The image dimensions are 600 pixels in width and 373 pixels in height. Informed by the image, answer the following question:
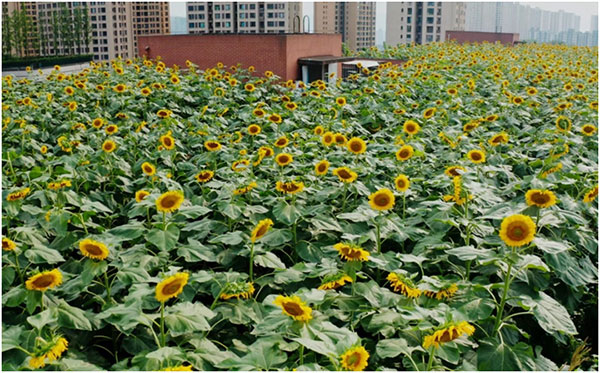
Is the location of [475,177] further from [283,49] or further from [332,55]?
[332,55]

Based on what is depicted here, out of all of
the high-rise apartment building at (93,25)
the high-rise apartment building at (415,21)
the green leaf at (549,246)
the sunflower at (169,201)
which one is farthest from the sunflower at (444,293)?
the high-rise apartment building at (415,21)

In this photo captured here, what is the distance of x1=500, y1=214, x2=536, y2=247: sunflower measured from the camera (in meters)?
1.99

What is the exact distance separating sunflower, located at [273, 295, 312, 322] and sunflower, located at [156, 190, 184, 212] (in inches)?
39.1

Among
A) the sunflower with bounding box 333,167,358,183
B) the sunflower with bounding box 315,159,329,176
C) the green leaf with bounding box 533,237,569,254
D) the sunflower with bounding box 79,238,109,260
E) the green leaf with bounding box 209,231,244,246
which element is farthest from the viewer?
the sunflower with bounding box 315,159,329,176

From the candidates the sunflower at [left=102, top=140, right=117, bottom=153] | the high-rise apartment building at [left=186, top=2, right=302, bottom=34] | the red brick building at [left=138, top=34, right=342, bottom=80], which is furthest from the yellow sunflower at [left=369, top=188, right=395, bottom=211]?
the high-rise apartment building at [left=186, top=2, right=302, bottom=34]

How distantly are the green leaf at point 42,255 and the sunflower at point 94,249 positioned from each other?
230 mm

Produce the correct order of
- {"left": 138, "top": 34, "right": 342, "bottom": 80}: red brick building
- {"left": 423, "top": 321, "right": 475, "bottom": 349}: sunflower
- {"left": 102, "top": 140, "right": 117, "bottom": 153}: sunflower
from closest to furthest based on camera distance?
{"left": 423, "top": 321, "right": 475, "bottom": 349}: sunflower
{"left": 102, "top": 140, "right": 117, "bottom": 153}: sunflower
{"left": 138, "top": 34, "right": 342, "bottom": 80}: red brick building

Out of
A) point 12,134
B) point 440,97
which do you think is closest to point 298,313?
point 12,134

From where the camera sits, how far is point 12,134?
4891 mm

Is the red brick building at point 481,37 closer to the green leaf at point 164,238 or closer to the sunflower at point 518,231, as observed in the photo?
the green leaf at point 164,238

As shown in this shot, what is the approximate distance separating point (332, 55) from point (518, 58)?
794 centimetres

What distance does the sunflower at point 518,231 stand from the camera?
1.99 meters

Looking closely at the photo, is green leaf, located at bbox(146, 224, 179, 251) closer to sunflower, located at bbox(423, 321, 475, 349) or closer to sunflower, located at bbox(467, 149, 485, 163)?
sunflower, located at bbox(423, 321, 475, 349)

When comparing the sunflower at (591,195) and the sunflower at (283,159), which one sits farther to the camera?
the sunflower at (283,159)
